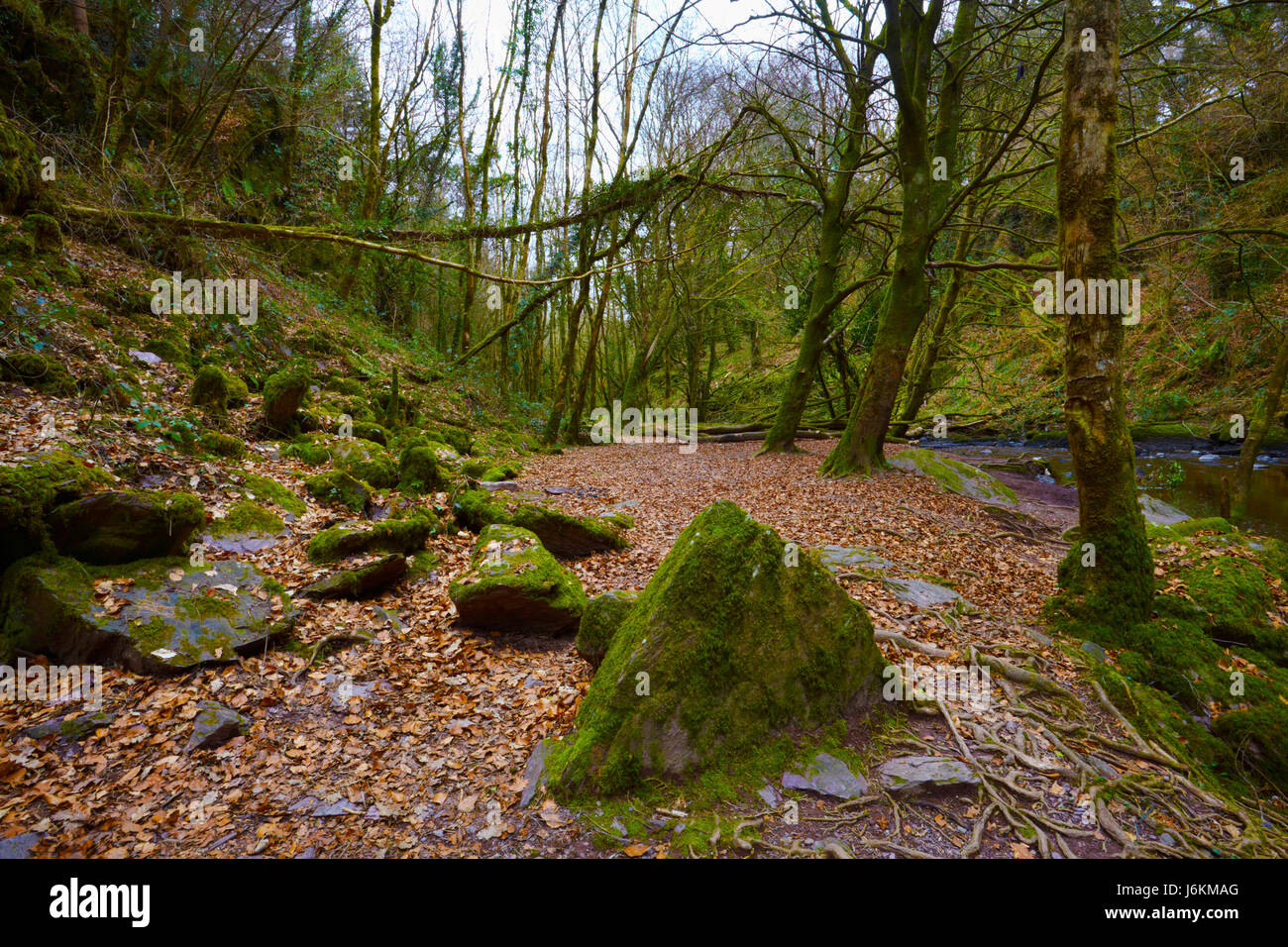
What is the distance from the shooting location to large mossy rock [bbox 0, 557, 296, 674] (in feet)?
11.6

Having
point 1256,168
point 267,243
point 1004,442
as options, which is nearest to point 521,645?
point 267,243

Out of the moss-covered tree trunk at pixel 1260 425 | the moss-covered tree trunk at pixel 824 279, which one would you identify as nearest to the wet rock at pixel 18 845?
the moss-covered tree trunk at pixel 824 279

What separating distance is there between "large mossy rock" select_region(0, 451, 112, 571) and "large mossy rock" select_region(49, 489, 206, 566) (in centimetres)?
9

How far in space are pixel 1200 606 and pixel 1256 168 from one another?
19.4 meters

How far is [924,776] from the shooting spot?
2.86 meters

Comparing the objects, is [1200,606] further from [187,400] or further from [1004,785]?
[187,400]

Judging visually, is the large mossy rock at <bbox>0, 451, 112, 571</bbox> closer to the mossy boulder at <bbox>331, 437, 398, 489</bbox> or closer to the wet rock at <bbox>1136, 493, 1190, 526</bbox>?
the mossy boulder at <bbox>331, 437, 398, 489</bbox>

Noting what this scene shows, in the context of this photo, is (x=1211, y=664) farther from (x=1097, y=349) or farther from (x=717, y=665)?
(x=717, y=665)

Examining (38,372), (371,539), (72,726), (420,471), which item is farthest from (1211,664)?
(38,372)

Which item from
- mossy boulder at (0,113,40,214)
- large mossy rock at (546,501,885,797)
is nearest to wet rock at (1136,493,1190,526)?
large mossy rock at (546,501,885,797)

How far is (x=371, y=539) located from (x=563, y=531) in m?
2.04

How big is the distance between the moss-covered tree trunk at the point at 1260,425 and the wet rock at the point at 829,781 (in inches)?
409

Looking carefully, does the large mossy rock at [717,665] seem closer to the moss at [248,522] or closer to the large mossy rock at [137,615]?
the large mossy rock at [137,615]

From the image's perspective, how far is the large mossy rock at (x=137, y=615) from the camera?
354 cm
